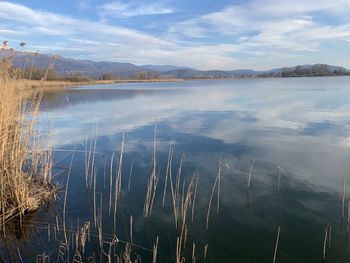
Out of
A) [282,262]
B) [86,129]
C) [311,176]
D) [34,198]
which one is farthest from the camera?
[86,129]

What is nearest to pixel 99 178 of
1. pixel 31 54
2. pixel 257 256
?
pixel 31 54

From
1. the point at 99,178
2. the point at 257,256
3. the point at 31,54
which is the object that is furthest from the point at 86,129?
the point at 257,256

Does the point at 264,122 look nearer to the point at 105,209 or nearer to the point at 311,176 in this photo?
the point at 311,176

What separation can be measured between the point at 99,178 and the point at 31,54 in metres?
2.40

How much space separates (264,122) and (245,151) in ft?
13.3

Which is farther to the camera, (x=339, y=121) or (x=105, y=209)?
(x=339, y=121)

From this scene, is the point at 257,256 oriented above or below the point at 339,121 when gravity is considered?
below

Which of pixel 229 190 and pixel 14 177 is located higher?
pixel 14 177

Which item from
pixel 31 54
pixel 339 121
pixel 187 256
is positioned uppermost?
pixel 31 54

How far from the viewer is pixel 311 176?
18.9 ft

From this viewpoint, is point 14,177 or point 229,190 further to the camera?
point 229,190

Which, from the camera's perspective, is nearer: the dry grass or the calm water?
the calm water

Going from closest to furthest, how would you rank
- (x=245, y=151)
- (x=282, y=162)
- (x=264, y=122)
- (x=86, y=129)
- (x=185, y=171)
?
(x=185, y=171), (x=282, y=162), (x=245, y=151), (x=86, y=129), (x=264, y=122)

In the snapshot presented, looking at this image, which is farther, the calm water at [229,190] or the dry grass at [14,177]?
the dry grass at [14,177]
